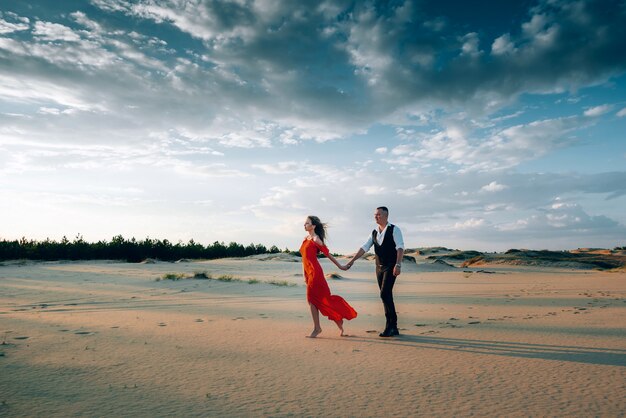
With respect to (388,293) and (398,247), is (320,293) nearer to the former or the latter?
(388,293)

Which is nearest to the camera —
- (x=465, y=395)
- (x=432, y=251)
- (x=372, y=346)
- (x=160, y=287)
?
(x=465, y=395)

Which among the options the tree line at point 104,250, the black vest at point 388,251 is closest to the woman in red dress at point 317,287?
the black vest at point 388,251

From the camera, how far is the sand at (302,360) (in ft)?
10.9

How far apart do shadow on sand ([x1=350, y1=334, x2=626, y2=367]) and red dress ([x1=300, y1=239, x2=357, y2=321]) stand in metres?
0.47

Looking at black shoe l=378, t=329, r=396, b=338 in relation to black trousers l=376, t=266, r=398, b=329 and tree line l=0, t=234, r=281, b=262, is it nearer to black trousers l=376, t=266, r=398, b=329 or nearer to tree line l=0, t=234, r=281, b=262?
black trousers l=376, t=266, r=398, b=329

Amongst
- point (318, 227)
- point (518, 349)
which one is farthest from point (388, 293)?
point (518, 349)

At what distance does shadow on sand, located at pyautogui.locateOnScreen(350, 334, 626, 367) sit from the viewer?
183 inches

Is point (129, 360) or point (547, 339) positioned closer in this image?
point (129, 360)

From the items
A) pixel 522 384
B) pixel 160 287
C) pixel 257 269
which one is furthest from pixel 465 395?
pixel 257 269

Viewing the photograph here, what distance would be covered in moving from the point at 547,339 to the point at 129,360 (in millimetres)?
5293

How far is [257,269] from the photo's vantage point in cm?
2020

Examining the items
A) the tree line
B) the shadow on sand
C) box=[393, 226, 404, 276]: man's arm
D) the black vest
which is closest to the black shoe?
the shadow on sand

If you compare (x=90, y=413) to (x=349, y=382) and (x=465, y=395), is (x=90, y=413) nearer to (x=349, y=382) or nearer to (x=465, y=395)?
(x=349, y=382)

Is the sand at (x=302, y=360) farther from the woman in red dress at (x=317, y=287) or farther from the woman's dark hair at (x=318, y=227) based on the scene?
the woman's dark hair at (x=318, y=227)
